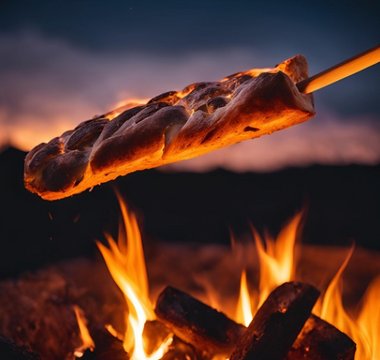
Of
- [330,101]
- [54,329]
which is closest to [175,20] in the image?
[330,101]

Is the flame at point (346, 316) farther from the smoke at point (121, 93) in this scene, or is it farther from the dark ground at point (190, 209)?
the smoke at point (121, 93)

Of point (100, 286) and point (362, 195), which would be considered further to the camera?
point (100, 286)

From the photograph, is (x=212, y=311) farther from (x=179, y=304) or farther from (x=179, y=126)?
(x=179, y=126)

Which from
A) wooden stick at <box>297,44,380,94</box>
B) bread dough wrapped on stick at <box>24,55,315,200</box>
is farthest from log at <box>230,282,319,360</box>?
wooden stick at <box>297,44,380,94</box>

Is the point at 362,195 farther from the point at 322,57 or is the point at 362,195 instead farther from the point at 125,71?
the point at 125,71

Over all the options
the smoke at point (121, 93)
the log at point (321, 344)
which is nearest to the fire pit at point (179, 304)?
the log at point (321, 344)

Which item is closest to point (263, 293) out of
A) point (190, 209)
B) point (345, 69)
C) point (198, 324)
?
point (198, 324)
